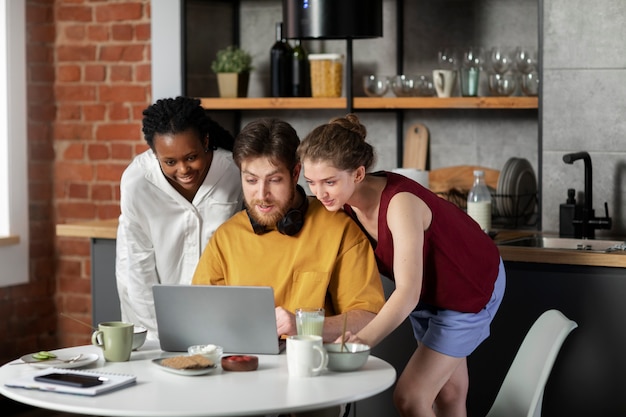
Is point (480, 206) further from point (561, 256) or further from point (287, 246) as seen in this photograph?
point (287, 246)

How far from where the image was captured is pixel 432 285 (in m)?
2.65

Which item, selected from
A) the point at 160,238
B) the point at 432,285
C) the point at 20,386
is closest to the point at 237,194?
the point at 160,238

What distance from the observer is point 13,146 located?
15.9ft

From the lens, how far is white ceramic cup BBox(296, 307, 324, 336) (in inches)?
87.0

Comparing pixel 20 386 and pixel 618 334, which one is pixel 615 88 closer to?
pixel 618 334

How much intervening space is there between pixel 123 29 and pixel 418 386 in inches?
114

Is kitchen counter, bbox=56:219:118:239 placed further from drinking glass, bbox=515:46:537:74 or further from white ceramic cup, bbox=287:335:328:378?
white ceramic cup, bbox=287:335:328:378

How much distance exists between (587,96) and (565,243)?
0.60 m

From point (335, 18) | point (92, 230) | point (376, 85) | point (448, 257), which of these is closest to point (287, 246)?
point (448, 257)

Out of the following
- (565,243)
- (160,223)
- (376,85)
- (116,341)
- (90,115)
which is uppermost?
(376,85)

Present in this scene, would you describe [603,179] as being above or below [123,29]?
below

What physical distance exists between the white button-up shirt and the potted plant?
1644mm

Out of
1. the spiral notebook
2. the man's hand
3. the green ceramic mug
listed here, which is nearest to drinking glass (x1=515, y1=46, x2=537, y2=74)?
the man's hand

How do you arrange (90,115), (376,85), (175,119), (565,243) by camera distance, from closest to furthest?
(175,119) → (565,243) → (376,85) → (90,115)
